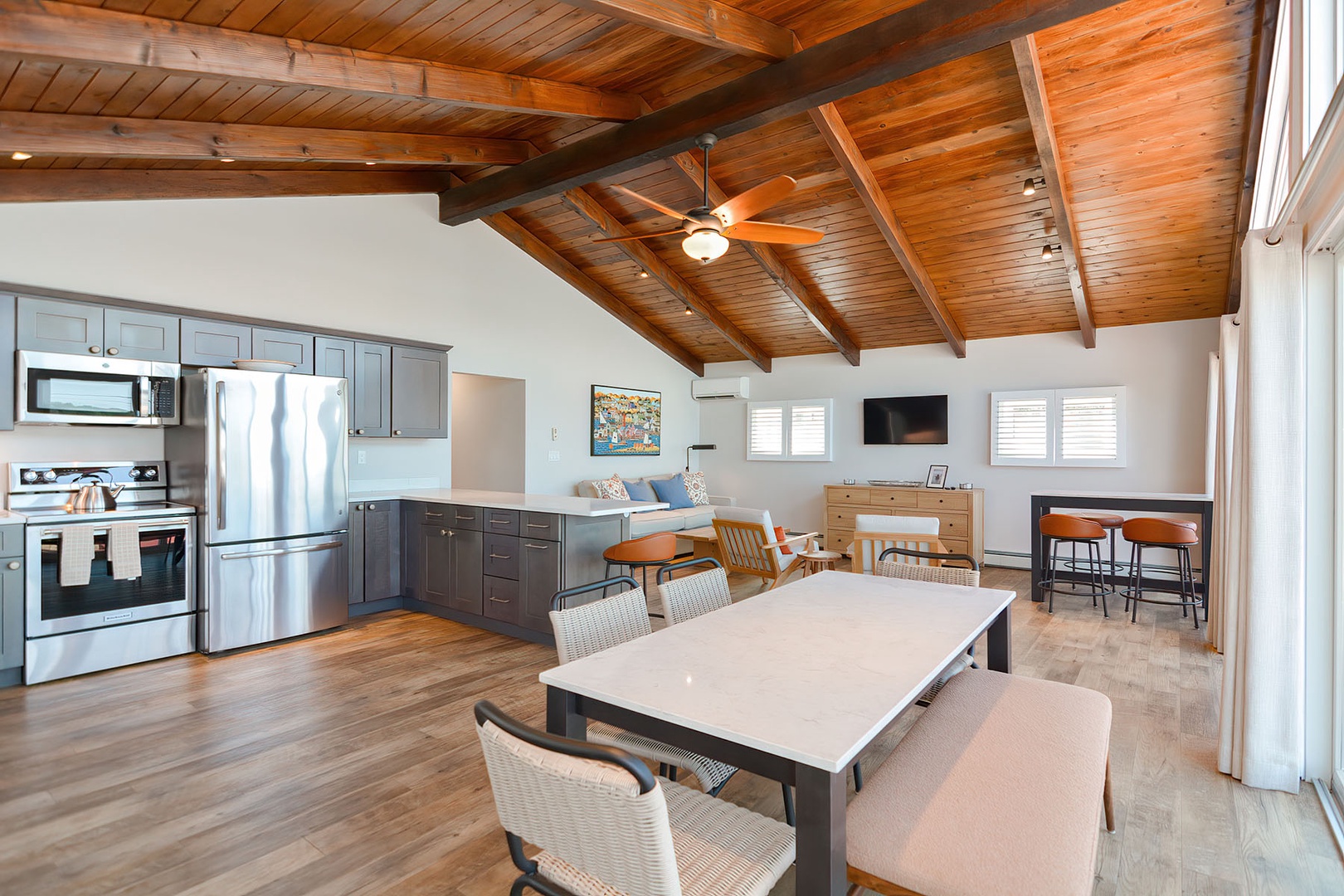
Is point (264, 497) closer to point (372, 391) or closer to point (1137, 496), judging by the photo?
point (372, 391)

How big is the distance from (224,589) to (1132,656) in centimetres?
582

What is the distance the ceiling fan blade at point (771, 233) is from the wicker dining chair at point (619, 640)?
223cm

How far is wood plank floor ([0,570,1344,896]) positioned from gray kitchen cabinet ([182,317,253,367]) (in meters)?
1.94

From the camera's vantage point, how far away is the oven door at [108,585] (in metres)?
3.65

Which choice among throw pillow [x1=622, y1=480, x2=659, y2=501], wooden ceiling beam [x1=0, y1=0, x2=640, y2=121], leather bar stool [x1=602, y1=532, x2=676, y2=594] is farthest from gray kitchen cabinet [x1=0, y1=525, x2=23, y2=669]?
throw pillow [x1=622, y1=480, x2=659, y2=501]

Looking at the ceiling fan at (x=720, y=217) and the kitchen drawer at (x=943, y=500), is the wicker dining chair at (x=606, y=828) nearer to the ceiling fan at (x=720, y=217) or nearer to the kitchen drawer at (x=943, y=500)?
the ceiling fan at (x=720, y=217)

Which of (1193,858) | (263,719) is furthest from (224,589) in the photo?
(1193,858)

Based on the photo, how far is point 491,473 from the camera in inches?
298

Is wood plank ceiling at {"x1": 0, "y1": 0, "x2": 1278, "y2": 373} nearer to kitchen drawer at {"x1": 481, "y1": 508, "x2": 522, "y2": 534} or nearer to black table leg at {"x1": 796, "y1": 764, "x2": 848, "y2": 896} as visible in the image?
kitchen drawer at {"x1": 481, "y1": 508, "x2": 522, "y2": 534}

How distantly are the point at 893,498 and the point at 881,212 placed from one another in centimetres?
352

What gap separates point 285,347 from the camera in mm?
4852

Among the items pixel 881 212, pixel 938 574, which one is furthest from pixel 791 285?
pixel 938 574

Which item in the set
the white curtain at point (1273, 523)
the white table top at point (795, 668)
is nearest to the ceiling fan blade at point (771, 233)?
the white curtain at point (1273, 523)

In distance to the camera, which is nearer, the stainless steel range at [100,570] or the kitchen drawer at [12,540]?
the kitchen drawer at [12,540]
